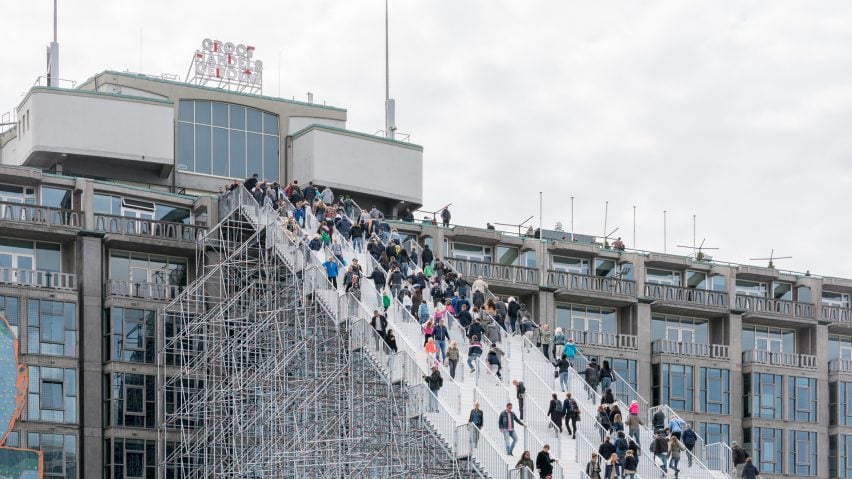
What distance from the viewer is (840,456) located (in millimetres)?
98750

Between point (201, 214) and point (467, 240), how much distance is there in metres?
15.2

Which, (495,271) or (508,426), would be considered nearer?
(508,426)

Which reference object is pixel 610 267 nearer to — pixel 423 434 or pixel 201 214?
pixel 201 214

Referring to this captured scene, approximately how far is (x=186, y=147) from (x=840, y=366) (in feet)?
117

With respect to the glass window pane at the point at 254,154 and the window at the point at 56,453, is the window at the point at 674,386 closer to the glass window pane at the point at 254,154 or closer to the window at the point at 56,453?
the glass window pane at the point at 254,154

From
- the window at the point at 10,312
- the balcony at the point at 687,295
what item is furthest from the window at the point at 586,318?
the window at the point at 10,312

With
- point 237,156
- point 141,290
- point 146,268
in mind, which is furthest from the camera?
point 237,156

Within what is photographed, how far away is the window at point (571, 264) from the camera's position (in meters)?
95.8

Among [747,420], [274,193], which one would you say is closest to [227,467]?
[274,193]

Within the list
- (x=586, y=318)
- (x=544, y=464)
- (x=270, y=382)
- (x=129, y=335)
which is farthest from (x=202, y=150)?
(x=544, y=464)

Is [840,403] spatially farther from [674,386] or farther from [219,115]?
[219,115]

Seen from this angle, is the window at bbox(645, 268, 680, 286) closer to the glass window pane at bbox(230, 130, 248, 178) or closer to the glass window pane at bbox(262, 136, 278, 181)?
the glass window pane at bbox(262, 136, 278, 181)

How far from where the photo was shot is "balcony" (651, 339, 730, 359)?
96.1 meters

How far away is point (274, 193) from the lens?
76312 millimetres
